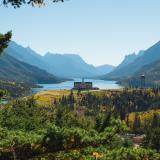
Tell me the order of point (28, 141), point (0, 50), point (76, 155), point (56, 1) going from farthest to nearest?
point (76, 155)
point (28, 141)
point (0, 50)
point (56, 1)

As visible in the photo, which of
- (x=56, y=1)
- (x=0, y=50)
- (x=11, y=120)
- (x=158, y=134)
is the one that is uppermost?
(x=56, y=1)

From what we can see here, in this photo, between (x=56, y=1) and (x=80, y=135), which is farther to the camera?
(x=80, y=135)

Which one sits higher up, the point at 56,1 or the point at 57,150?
the point at 56,1

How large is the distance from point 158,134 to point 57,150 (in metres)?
136

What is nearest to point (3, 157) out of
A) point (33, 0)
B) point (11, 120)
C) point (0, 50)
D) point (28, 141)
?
point (28, 141)

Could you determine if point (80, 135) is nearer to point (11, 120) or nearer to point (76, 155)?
point (76, 155)

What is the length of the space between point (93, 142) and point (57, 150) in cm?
275

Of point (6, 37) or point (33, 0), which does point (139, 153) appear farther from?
point (33, 0)

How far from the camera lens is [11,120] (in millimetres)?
80125

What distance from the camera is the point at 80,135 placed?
29.9 meters

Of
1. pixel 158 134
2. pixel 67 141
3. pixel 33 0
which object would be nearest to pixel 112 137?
pixel 67 141

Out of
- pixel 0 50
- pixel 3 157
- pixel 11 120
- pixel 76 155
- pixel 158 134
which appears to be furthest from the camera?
pixel 158 134

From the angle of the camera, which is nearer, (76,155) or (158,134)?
(76,155)

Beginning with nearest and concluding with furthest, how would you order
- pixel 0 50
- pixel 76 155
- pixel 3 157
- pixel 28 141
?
pixel 0 50 → pixel 3 157 → pixel 28 141 → pixel 76 155
